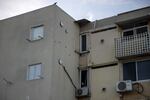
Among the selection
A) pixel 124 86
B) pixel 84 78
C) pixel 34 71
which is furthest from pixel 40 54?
pixel 124 86

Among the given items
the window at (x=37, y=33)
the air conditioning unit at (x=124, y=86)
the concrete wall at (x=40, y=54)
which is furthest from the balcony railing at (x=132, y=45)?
the window at (x=37, y=33)

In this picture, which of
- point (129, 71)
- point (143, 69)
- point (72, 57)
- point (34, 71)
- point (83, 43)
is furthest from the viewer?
point (83, 43)

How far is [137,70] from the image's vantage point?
1747cm

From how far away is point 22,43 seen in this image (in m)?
19.2

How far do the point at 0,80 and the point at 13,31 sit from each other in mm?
3127

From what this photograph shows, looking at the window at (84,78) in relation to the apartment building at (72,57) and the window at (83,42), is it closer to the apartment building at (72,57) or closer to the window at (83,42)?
the apartment building at (72,57)

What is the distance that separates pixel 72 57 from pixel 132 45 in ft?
12.3

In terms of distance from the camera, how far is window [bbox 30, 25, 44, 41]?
18.7m

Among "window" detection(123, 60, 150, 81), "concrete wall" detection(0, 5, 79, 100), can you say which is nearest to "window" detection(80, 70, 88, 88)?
"concrete wall" detection(0, 5, 79, 100)

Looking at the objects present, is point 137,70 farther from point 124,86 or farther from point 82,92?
point 82,92

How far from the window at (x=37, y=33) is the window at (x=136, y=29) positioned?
4.78 m

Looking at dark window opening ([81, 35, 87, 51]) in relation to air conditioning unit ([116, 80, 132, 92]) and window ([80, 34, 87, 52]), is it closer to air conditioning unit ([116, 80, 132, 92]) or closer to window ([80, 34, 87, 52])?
window ([80, 34, 87, 52])

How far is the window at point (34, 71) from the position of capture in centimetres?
1778

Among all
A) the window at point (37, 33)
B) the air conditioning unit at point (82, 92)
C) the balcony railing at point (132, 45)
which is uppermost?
the window at point (37, 33)
